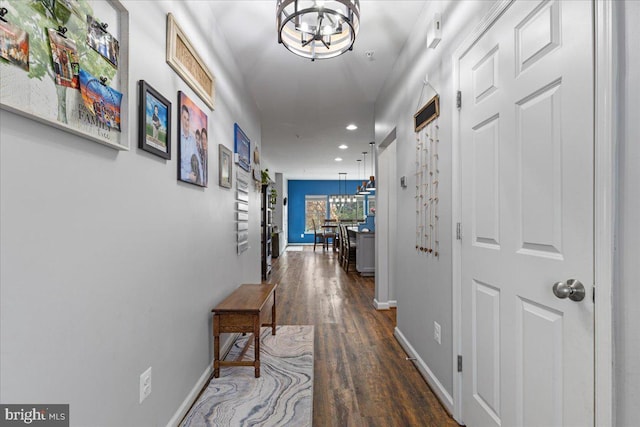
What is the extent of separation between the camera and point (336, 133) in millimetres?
5555

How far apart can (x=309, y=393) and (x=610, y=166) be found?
191 centimetres

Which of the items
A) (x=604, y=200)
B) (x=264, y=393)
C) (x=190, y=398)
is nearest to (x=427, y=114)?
(x=604, y=200)

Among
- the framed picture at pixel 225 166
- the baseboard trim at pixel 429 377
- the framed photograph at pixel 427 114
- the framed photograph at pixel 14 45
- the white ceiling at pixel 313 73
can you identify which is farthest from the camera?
the framed picture at pixel 225 166

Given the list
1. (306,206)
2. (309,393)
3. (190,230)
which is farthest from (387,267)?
→ (306,206)

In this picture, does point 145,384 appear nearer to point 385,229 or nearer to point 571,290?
point 571,290

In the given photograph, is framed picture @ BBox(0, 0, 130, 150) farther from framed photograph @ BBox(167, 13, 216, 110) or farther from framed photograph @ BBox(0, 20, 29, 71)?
framed photograph @ BBox(167, 13, 216, 110)

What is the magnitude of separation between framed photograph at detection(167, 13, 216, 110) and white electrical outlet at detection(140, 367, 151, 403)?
149cm

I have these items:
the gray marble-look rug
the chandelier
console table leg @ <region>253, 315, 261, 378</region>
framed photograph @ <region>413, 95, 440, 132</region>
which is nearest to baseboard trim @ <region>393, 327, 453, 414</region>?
the gray marble-look rug

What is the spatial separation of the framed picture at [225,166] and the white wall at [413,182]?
1.53 m

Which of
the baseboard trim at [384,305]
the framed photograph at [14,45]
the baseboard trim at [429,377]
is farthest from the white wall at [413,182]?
the framed photograph at [14,45]

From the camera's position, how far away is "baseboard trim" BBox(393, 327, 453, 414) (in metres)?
1.85

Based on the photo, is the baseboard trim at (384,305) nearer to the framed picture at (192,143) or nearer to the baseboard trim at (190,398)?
the baseboard trim at (190,398)

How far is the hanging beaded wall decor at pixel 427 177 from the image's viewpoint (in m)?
2.05

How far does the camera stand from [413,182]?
255 centimetres
